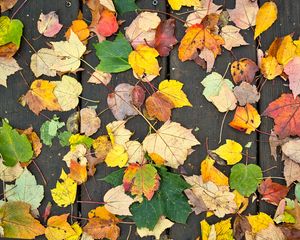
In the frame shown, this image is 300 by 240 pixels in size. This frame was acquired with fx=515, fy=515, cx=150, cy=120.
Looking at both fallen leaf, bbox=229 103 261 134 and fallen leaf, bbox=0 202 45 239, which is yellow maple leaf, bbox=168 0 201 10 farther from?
fallen leaf, bbox=0 202 45 239

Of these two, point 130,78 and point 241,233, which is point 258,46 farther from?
point 241,233

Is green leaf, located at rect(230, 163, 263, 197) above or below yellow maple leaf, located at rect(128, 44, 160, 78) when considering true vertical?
below

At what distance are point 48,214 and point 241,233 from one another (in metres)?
0.55

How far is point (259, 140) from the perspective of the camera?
145 centimetres

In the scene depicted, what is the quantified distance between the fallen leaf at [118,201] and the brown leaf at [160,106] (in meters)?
0.23

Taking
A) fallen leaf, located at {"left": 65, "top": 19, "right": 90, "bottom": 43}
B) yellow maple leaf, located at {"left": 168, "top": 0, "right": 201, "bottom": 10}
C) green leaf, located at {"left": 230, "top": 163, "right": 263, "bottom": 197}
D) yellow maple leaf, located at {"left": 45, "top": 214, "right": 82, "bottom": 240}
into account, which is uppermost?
yellow maple leaf, located at {"left": 168, "top": 0, "right": 201, "bottom": 10}

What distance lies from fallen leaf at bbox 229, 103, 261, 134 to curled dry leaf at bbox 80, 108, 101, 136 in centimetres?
38

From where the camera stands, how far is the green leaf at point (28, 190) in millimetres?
1472

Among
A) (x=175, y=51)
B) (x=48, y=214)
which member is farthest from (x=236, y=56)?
(x=48, y=214)

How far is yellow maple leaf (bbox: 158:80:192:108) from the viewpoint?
1449mm

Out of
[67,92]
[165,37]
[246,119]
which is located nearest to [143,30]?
[165,37]

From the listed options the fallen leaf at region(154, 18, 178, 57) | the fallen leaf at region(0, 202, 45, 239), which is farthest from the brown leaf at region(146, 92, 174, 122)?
the fallen leaf at region(0, 202, 45, 239)

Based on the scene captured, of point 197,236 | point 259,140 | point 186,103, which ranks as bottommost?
point 197,236

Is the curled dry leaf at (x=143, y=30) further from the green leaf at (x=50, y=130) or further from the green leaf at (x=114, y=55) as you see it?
the green leaf at (x=50, y=130)
